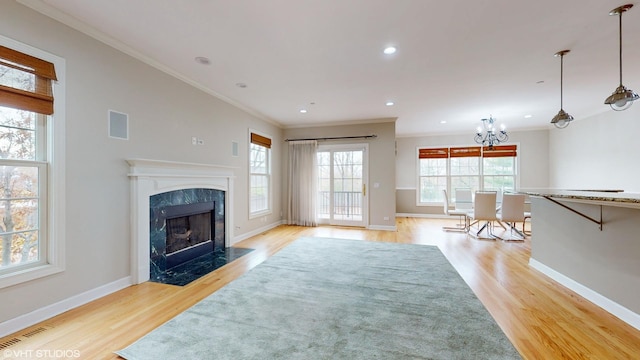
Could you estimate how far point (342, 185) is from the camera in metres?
6.50

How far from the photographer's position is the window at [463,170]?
24.4 ft

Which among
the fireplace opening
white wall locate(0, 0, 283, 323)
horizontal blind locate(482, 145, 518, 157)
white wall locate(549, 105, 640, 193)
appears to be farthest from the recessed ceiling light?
horizontal blind locate(482, 145, 518, 157)

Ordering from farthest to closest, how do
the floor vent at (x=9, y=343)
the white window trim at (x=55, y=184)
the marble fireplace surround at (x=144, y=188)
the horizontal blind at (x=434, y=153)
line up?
the horizontal blind at (x=434, y=153) < the marble fireplace surround at (x=144, y=188) < the white window trim at (x=55, y=184) < the floor vent at (x=9, y=343)

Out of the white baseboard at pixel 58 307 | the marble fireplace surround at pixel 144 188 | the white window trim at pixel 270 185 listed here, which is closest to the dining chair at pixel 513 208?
the white window trim at pixel 270 185

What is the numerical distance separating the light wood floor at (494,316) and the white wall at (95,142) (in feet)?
0.92

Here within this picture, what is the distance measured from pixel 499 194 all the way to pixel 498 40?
194 inches

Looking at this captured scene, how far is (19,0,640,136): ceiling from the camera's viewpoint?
216 centimetres

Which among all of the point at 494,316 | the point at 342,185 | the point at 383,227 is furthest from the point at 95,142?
the point at 383,227

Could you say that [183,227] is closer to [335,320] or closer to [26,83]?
[26,83]

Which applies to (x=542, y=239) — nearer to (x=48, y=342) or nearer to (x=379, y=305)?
(x=379, y=305)

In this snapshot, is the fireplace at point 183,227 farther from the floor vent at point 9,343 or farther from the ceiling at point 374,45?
the ceiling at point 374,45

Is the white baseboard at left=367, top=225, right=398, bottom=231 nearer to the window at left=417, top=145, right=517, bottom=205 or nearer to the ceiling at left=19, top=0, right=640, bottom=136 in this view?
the window at left=417, top=145, right=517, bottom=205

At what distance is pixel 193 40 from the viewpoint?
105 inches
